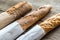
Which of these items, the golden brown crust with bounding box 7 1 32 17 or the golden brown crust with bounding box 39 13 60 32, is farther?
the golden brown crust with bounding box 7 1 32 17

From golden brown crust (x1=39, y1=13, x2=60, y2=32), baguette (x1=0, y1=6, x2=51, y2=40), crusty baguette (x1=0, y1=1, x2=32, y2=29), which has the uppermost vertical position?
crusty baguette (x1=0, y1=1, x2=32, y2=29)

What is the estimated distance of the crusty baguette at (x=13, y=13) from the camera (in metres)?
1.18

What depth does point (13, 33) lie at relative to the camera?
1070 millimetres

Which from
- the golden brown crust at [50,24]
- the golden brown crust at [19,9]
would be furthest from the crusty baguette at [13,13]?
the golden brown crust at [50,24]

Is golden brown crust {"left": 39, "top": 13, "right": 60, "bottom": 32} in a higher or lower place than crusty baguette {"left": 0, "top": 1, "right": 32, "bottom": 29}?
lower

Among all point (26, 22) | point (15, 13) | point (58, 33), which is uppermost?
point (15, 13)

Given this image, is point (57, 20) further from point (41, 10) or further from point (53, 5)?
point (53, 5)

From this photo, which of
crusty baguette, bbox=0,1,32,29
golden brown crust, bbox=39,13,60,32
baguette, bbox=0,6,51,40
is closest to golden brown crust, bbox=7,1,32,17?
crusty baguette, bbox=0,1,32,29

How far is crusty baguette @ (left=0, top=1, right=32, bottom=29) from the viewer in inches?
46.5

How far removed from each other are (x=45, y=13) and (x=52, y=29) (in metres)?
0.18

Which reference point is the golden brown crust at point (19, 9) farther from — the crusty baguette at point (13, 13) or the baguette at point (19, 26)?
the baguette at point (19, 26)

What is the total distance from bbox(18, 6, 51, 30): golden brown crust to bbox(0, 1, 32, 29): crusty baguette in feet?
0.26

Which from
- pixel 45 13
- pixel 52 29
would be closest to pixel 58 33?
pixel 52 29

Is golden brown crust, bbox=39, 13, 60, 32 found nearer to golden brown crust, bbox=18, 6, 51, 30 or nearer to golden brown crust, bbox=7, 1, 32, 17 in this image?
golden brown crust, bbox=18, 6, 51, 30
